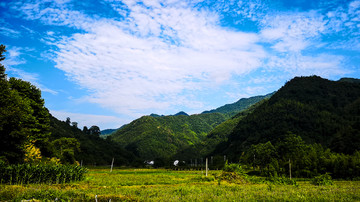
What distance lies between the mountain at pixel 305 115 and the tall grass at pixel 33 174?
81762mm

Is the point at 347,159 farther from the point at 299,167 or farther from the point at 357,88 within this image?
the point at 357,88

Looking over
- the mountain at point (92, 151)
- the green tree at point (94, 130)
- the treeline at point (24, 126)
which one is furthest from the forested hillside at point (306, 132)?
the green tree at point (94, 130)

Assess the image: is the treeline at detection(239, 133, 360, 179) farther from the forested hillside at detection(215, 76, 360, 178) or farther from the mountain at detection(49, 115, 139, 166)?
the mountain at detection(49, 115, 139, 166)

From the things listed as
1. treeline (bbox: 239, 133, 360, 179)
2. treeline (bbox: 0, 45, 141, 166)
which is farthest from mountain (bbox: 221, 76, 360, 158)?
treeline (bbox: 0, 45, 141, 166)

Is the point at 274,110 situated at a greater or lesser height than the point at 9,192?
greater

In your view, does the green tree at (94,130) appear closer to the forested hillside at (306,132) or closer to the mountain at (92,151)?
the mountain at (92,151)

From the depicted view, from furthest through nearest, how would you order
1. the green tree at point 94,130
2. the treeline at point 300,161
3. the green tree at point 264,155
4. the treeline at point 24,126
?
the green tree at point 94,130, the green tree at point 264,155, the treeline at point 300,161, the treeline at point 24,126

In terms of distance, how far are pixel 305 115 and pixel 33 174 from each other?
447 ft

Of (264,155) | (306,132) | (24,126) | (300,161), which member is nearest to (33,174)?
(24,126)

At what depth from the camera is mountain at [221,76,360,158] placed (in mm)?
109562

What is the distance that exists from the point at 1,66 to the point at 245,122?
149 meters

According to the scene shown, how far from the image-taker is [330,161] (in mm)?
43750

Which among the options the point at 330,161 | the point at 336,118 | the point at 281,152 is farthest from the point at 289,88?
the point at 330,161

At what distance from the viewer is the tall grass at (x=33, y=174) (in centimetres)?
2452
